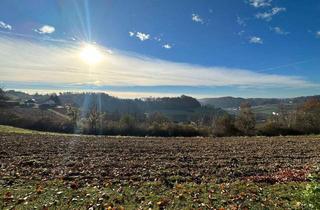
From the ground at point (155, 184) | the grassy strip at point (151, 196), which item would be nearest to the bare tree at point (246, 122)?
the ground at point (155, 184)

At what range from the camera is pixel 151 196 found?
1010 cm

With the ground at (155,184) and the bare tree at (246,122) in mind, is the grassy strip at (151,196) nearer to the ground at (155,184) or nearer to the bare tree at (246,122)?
the ground at (155,184)

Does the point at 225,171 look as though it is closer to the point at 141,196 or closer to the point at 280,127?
the point at 141,196

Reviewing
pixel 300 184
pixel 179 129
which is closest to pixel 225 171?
pixel 300 184

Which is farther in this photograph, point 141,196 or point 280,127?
point 280,127

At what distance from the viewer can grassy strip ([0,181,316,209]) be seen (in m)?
8.96

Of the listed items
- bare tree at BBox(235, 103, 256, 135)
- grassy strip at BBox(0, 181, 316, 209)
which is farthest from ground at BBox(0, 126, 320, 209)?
bare tree at BBox(235, 103, 256, 135)

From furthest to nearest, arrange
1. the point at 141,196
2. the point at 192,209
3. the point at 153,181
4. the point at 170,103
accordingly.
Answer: the point at 170,103, the point at 153,181, the point at 141,196, the point at 192,209

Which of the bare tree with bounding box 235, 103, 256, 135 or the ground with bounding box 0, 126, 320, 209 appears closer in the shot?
the ground with bounding box 0, 126, 320, 209

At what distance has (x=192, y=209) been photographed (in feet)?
28.4

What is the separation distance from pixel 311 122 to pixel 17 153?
188ft

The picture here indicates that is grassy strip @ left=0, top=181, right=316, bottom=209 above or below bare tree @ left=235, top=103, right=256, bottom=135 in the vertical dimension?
above

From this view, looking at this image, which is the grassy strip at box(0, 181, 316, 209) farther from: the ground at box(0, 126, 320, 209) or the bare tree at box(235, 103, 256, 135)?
the bare tree at box(235, 103, 256, 135)

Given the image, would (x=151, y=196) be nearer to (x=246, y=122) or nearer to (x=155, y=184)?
(x=155, y=184)
